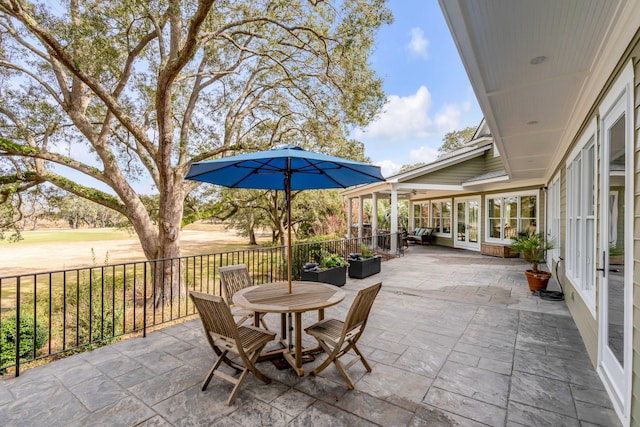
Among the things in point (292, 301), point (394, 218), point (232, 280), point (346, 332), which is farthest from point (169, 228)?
point (394, 218)

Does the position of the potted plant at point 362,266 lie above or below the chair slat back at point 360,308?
below

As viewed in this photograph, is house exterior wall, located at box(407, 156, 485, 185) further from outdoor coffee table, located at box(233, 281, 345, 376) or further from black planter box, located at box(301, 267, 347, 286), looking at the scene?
outdoor coffee table, located at box(233, 281, 345, 376)

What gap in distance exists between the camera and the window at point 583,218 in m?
3.30

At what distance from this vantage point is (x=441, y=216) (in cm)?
1450

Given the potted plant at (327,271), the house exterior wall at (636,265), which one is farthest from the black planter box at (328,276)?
the house exterior wall at (636,265)

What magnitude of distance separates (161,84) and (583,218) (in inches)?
281

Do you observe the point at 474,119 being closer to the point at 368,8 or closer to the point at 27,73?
the point at 368,8

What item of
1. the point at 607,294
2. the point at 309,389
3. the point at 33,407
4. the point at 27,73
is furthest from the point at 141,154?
the point at 607,294

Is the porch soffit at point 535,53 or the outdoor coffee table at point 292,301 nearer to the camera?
the porch soffit at point 535,53

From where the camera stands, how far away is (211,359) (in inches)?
123

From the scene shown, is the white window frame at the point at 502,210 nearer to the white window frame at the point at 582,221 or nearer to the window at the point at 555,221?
the window at the point at 555,221

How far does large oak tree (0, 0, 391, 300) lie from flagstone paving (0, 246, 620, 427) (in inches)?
Result: 181

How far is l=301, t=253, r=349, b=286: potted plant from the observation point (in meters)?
5.88

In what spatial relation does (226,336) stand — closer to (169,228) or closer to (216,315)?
(216,315)
